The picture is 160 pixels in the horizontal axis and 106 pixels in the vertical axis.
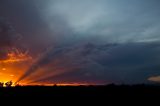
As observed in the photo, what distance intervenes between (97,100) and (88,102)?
4062mm

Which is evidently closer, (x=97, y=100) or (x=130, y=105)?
(x=130, y=105)

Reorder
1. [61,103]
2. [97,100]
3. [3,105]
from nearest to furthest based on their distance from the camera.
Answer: [3,105] < [61,103] < [97,100]

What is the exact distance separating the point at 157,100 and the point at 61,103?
86.0 feet

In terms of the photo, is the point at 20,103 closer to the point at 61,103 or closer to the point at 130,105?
the point at 61,103

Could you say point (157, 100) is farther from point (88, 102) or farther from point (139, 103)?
point (88, 102)

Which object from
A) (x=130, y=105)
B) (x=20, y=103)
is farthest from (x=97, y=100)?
(x=20, y=103)

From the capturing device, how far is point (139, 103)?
68.0 m

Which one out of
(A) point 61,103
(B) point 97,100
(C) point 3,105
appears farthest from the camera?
(B) point 97,100

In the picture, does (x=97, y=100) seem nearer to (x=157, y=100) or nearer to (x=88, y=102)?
(x=88, y=102)

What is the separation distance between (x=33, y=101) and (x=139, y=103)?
26965 mm

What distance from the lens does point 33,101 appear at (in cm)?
6894

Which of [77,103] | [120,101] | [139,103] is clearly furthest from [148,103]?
[77,103]

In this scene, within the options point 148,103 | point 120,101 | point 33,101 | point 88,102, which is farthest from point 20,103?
point 148,103

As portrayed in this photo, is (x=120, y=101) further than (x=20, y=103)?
Yes
